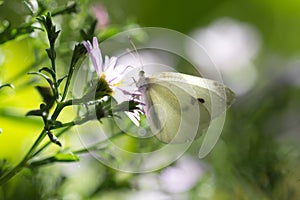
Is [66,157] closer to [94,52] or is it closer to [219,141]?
[94,52]

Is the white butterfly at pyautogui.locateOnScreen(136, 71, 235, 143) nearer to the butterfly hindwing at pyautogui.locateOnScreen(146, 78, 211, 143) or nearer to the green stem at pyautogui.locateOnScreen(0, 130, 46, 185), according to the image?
the butterfly hindwing at pyautogui.locateOnScreen(146, 78, 211, 143)

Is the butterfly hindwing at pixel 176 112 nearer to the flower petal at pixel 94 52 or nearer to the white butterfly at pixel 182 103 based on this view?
the white butterfly at pixel 182 103

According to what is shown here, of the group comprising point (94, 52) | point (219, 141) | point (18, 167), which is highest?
point (94, 52)

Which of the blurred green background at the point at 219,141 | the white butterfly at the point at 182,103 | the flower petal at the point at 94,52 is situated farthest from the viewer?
the blurred green background at the point at 219,141

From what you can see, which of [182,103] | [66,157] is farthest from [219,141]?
[66,157]

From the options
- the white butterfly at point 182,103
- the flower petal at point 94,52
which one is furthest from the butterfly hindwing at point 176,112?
the flower petal at point 94,52

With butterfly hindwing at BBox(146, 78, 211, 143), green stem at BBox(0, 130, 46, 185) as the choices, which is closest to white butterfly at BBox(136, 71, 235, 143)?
butterfly hindwing at BBox(146, 78, 211, 143)

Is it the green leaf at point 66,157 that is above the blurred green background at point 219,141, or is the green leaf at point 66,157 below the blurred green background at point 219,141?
above
